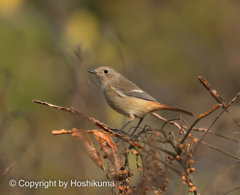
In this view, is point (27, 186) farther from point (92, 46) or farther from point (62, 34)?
point (62, 34)

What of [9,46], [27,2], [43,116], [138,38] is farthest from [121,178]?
[27,2]

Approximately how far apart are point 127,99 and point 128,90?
0.65ft

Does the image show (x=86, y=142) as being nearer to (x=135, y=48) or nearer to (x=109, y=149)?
(x=109, y=149)

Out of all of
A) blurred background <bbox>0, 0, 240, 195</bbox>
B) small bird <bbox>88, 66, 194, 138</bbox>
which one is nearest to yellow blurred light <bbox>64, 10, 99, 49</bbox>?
blurred background <bbox>0, 0, 240, 195</bbox>

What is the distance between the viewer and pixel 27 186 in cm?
171

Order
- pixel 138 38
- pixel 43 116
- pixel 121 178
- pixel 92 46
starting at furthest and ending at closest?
pixel 138 38
pixel 92 46
pixel 43 116
pixel 121 178

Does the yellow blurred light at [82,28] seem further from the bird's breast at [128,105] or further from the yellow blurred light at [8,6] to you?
the bird's breast at [128,105]

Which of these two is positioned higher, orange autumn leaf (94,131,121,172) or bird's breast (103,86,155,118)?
orange autumn leaf (94,131,121,172)

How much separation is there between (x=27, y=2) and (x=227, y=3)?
439 cm

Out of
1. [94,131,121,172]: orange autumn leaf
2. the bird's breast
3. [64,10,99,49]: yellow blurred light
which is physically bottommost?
the bird's breast

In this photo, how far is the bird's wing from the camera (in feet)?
9.28

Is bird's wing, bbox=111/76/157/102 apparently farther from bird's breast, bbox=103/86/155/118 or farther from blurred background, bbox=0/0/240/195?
blurred background, bbox=0/0/240/195

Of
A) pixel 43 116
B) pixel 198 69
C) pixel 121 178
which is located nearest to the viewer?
pixel 121 178

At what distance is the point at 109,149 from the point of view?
1418 mm
